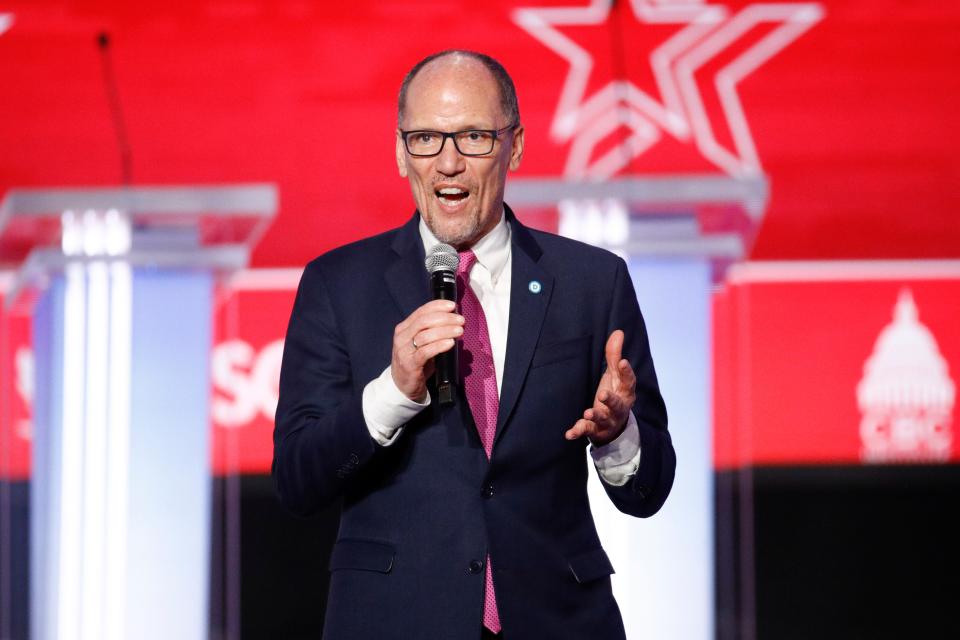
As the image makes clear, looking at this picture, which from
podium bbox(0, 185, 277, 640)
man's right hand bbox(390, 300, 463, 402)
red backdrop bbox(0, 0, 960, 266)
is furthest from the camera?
red backdrop bbox(0, 0, 960, 266)

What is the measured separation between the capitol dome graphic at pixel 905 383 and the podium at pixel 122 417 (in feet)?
6.54

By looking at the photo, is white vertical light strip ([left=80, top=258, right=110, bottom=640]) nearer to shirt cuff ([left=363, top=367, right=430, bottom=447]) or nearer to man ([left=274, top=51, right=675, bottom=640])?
man ([left=274, top=51, right=675, bottom=640])

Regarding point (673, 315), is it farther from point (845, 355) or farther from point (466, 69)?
point (845, 355)

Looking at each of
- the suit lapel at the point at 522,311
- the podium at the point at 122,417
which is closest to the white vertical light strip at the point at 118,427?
the podium at the point at 122,417

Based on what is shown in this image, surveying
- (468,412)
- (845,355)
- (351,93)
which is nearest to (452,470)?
(468,412)

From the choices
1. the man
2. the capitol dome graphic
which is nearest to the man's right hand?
the man

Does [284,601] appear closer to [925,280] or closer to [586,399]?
[925,280]

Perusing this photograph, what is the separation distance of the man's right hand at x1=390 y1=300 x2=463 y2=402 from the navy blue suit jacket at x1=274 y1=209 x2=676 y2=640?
0.08 meters

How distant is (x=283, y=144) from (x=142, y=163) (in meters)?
0.40

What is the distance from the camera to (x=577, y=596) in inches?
53.9

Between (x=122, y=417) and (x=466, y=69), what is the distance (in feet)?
4.46

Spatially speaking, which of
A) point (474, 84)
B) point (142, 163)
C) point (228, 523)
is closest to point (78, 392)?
point (228, 523)

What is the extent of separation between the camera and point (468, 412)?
4.46 ft

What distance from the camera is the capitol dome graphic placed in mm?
3613
